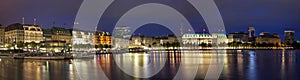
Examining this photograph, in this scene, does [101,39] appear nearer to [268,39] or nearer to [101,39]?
[101,39]

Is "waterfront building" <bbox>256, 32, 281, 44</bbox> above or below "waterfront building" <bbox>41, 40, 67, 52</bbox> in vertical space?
above

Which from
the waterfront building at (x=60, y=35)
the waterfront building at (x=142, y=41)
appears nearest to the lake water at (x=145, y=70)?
Answer: the waterfront building at (x=60, y=35)

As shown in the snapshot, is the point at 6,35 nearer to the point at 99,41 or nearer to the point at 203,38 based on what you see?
the point at 99,41

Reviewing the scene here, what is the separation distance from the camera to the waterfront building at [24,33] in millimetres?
103562

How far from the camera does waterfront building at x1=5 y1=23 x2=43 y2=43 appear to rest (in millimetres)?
103562

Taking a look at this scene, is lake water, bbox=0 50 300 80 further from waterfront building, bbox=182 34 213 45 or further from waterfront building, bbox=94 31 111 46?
waterfront building, bbox=182 34 213 45

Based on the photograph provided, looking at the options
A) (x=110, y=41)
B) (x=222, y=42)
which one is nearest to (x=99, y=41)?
(x=110, y=41)

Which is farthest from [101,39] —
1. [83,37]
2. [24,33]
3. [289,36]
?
[289,36]

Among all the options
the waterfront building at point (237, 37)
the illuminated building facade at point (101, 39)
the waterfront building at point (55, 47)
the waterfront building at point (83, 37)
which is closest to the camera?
the waterfront building at point (55, 47)

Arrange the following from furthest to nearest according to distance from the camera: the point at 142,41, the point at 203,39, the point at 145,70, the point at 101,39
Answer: the point at 142,41 < the point at 203,39 < the point at 101,39 < the point at 145,70

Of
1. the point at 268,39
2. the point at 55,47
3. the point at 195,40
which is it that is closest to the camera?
A: the point at 55,47

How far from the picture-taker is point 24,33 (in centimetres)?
10419

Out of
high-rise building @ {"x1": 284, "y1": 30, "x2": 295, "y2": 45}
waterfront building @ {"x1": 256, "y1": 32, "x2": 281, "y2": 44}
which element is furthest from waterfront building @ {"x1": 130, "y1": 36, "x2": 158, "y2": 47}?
high-rise building @ {"x1": 284, "y1": 30, "x2": 295, "y2": 45}

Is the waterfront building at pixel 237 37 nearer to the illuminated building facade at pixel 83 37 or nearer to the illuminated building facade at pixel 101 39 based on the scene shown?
the illuminated building facade at pixel 101 39
